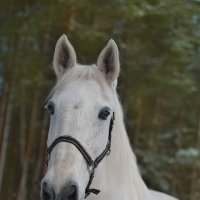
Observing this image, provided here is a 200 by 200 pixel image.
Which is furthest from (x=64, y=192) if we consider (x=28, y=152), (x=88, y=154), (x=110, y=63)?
(x=28, y=152)

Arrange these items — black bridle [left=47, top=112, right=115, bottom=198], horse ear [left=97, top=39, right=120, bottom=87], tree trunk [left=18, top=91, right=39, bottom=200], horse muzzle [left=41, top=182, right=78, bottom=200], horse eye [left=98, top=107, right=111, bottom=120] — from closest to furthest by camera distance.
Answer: horse muzzle [left=41, top=182, right=78, bottom=200]
black bridle [left=47, top=112, right=115, bottom=198]
horse eye [left=98, top=107, right=111, bottom=120]
horse ear [left=97, top=39, right=120, bottom=87]
tree trunk [left=18, top=91, right=39, bottom=200]

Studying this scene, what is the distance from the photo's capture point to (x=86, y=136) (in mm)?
3162

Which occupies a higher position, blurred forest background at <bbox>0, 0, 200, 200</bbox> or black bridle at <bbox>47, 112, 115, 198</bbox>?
blurred forest background at <bbox>0, 0, 200, 200</bbox>

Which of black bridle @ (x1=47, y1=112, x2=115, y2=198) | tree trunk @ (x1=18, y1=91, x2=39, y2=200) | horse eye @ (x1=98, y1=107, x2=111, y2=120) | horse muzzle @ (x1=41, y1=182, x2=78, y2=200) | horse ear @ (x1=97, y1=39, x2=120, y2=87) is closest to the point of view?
horse muzzle @ (x1=41, y1=182, x2=78, y2=200)

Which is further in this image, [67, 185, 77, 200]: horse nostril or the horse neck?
the horse neck

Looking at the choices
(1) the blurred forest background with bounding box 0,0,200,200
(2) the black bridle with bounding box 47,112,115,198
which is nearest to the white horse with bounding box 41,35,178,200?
(2) the black bridle with bounding box 47,112,115,198

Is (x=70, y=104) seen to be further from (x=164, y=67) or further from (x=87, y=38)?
(x=164, y=67)

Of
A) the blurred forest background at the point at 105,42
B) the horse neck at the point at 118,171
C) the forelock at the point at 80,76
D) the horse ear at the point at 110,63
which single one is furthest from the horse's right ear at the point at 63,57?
the blurred forest background at the point at 105,42

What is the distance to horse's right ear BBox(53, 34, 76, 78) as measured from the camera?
12.0 feet

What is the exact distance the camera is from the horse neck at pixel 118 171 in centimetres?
342

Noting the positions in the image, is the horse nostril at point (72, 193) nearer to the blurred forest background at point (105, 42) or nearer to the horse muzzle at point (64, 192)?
the horse muzzle at point (64, 192)

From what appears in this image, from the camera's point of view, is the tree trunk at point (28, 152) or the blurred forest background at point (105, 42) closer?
the blurred forest background at point (105, 42)

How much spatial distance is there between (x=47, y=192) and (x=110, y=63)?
1.12 m

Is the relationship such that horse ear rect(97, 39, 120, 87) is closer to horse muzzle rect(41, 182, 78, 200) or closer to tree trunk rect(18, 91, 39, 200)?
horse muzzle rect(41, 182, 78, 200)
